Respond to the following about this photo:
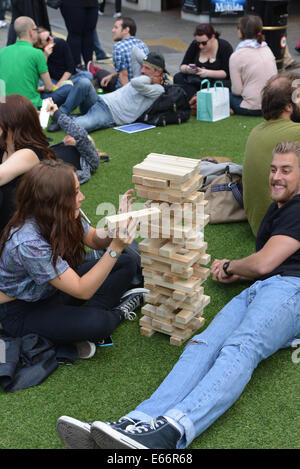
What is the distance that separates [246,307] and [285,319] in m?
0.33

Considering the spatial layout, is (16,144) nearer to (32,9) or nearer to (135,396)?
(135,396)

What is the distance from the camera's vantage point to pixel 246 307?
322 cm

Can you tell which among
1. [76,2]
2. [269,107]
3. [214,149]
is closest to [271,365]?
A: [269,107]

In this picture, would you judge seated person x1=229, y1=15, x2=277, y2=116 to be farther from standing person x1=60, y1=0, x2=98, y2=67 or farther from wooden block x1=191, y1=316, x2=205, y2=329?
wooden block x1=191, y1=316, x2=205, y2=329

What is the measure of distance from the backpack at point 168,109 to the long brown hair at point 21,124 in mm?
3743

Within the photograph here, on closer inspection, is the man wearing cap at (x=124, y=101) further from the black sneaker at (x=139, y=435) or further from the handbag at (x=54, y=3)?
the black sneaker at (x=139, y=435)

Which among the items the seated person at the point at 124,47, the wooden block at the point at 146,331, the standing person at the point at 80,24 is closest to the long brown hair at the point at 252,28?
the seated person at the point at 124,47

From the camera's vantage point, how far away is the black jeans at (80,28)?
31.4 ft

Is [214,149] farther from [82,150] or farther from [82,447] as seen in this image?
[82,447]

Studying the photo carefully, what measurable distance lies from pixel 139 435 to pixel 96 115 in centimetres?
547

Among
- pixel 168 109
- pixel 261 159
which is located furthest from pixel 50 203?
pixel 168 109

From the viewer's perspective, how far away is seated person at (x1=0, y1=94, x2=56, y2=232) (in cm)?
365

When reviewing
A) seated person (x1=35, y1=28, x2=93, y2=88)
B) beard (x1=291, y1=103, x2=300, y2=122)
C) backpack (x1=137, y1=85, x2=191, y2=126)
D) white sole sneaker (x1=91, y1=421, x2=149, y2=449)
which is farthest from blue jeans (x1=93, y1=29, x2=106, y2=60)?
white sole sneaker (x1=91, y1=421, x2=149, y2=449)

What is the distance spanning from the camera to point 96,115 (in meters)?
7.29
